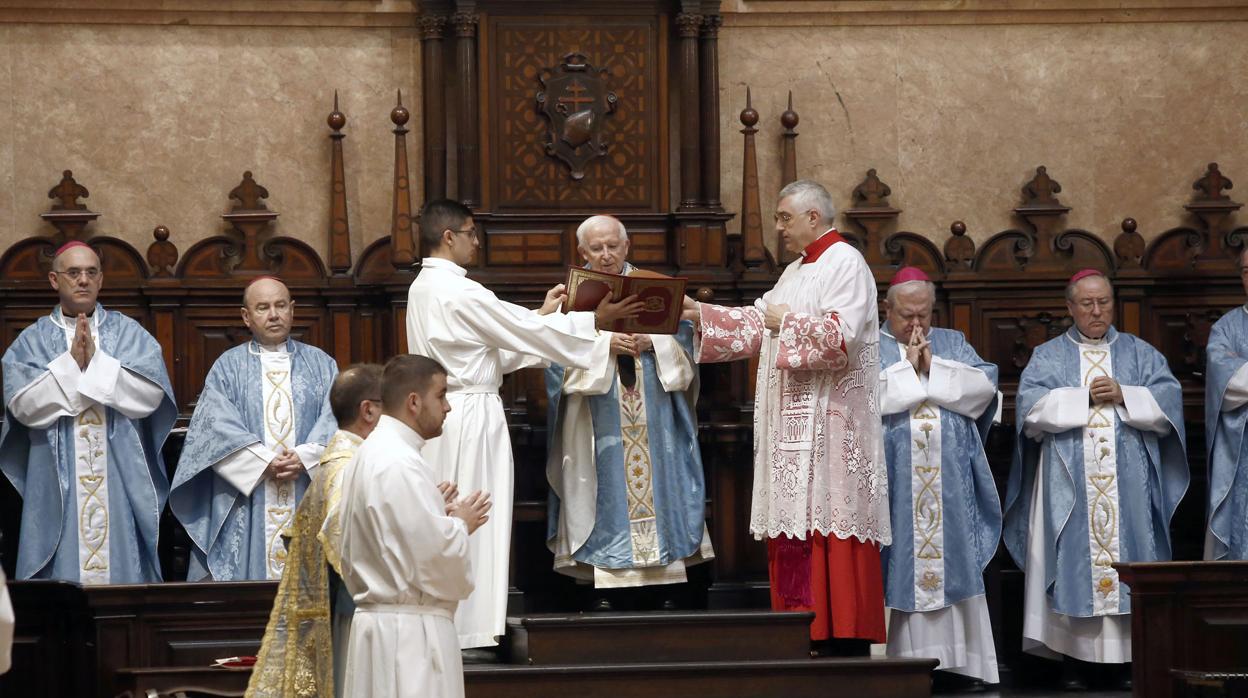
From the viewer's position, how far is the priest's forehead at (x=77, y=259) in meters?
9.30

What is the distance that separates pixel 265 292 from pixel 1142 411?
4051 millimetres

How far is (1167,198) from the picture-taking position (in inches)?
432

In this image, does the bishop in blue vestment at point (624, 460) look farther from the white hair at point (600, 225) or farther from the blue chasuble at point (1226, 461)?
the blue chasuble at point (1226, 461)

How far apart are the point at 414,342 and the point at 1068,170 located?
13.8 ft

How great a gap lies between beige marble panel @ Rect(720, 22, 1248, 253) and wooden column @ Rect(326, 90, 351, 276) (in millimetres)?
1998

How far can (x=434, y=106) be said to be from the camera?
10375 millimetres

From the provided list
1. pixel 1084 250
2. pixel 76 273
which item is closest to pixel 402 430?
pixel 76 273

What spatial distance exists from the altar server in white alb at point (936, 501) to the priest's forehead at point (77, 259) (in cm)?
364

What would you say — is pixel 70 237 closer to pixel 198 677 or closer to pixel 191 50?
pixel 191 50

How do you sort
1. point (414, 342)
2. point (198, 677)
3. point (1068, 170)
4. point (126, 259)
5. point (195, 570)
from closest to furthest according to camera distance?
point (198, 677) < point (414, 342) < point (195, 570) < point (126, 259) < point (1068, 170)

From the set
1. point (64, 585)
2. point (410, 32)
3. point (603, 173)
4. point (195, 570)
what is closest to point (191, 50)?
point (410, 32)

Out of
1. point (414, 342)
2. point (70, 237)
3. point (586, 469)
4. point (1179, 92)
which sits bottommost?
point (586, 469)

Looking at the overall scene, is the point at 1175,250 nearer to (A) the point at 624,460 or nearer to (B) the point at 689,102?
(B) the point at 689,102

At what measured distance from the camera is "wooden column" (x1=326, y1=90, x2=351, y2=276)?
10188mm
